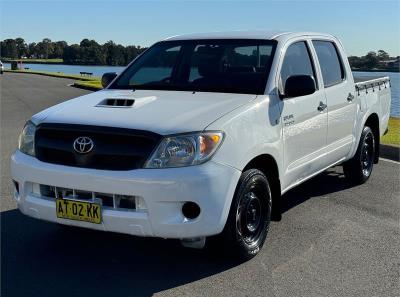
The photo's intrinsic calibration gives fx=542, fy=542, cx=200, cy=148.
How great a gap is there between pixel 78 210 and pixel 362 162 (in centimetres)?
429

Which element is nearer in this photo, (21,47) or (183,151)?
(183,151)

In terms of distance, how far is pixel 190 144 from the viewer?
3.79 metres

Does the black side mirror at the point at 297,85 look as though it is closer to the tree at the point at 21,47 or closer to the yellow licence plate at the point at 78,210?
the yellow licence plate at the point at 78,210

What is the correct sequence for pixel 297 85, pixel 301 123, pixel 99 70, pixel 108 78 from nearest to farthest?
pixel 297 85
pixel 301 123
pixel 108 78
pixel 99 70

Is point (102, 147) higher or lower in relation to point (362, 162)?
higher

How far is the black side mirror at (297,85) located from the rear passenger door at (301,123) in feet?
0.28

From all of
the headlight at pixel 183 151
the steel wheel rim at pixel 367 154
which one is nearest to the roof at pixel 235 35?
the headlight at pixel 183 151

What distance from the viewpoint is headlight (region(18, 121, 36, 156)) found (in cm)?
423

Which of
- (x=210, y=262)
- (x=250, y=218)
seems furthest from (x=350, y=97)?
(x=210, y=262)

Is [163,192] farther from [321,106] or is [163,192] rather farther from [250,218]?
[321,106]

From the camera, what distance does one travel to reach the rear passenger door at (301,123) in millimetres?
4844

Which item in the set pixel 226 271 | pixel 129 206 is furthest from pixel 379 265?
pixel 129 206

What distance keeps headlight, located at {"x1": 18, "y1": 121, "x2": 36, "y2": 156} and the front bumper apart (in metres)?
0.42

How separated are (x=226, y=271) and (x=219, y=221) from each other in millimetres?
515
